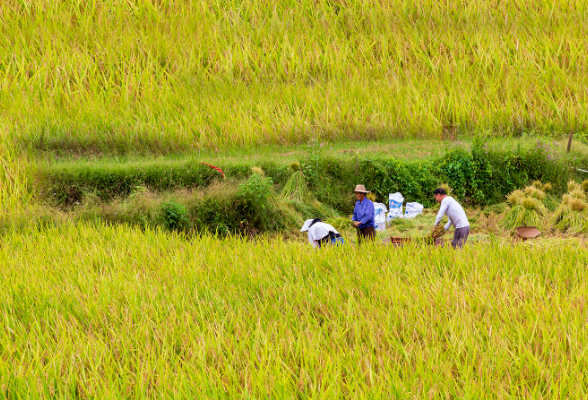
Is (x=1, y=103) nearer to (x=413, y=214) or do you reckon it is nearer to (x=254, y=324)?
(x=413, y=214)

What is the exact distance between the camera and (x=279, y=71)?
12547 millimetres

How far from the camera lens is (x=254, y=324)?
3.66 metres

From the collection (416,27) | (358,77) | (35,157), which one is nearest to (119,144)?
(35,157)

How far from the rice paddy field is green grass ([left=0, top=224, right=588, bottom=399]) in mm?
25

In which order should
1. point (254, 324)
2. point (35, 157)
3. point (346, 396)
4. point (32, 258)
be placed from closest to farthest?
1. point (346, 396)
2. point (254, 324)
3. point (32, 258)
4. point (35, 157)

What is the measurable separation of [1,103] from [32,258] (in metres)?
6.60

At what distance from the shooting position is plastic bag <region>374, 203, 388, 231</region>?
28.1ft

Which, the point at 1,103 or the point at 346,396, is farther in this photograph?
the point at 1,103

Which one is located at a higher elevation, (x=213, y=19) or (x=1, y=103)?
(x=213, y=19)

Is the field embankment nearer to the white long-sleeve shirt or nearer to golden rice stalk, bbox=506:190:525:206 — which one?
golden rice stalk, bbox=506:190:525:206

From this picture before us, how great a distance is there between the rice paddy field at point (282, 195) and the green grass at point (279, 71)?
7 centimetres

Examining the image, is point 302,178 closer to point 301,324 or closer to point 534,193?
point 534,193

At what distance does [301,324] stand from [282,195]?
5774mm

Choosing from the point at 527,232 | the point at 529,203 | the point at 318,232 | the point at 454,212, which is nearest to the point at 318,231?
the point at 318,232
